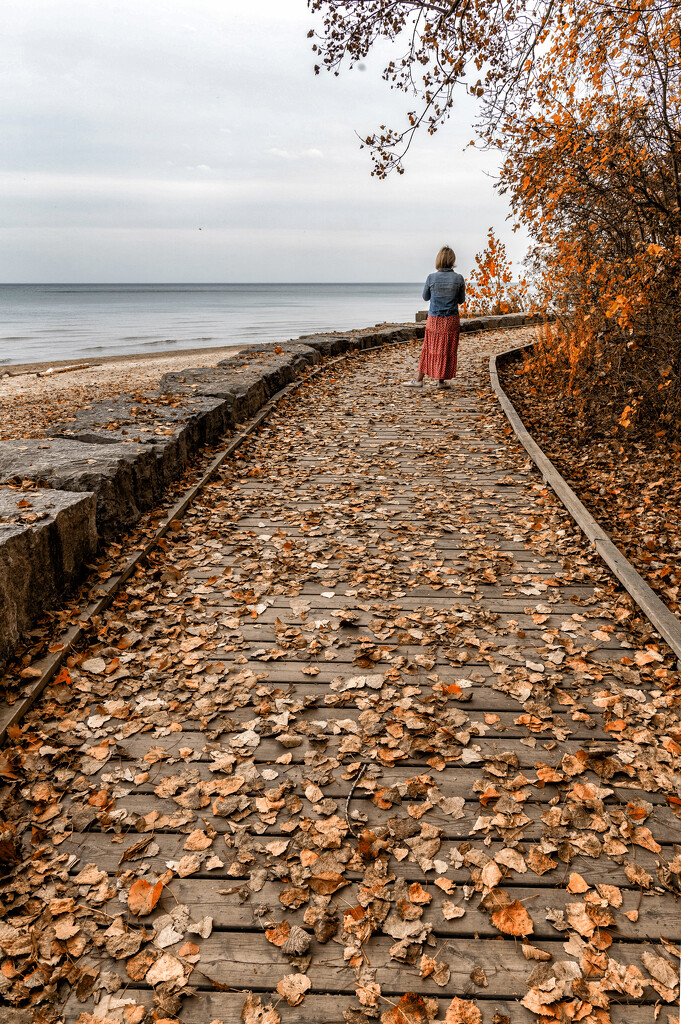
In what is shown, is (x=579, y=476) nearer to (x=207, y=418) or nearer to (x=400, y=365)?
(x=207, y=418)

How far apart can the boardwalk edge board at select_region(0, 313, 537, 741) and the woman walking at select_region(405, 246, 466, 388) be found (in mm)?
2961

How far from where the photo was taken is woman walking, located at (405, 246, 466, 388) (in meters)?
10.2

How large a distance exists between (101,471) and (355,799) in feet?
11.3

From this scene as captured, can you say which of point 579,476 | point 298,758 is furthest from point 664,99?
point 298,758

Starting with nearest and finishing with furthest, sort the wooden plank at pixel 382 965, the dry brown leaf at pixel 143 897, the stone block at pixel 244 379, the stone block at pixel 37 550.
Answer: the wooden plank at pixel 382 965
the dry brown leaf at pixel 143 897
the stone block at pixel 37 550
the stone block at pixel 244 379

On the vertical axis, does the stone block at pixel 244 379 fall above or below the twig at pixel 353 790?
above

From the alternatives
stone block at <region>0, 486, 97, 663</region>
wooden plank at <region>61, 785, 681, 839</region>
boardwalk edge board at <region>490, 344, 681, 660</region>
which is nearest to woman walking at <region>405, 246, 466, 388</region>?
boardwalk edge board at <region>490, 344, 681, 660</region>

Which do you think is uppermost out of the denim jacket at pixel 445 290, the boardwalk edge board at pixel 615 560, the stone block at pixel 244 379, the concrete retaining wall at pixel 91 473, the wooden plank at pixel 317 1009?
the denim jacket at pixel 445 290

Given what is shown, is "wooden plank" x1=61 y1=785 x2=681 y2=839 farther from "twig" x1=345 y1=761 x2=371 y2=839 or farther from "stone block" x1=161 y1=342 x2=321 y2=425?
"stone block" x1=161 y1=342 x2=321 y2=425

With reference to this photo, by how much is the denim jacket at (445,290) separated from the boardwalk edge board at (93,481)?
3111 millimetres

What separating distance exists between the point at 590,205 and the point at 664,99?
178 centimetres

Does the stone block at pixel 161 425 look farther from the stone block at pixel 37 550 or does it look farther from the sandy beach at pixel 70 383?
the stone block at pixel 37 550

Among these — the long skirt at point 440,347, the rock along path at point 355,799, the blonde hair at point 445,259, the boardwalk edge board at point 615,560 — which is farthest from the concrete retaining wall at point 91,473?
the boardwalk edge board at point 615,560

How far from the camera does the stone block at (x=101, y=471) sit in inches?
199
